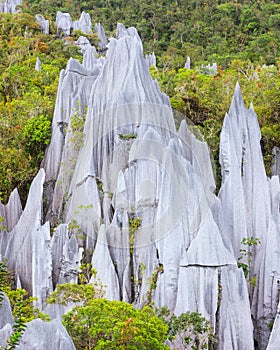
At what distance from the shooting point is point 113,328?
11.5 metres

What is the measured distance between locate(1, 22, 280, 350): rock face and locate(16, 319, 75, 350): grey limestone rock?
396 cm

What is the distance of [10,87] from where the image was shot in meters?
27.9

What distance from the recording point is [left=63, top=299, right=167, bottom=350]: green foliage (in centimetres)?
1140

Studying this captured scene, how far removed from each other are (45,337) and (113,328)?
6.42ft

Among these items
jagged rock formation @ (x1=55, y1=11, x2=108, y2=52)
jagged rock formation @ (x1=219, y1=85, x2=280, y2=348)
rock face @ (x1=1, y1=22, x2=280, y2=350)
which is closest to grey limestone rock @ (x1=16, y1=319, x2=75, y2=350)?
rock face @ (x1=1, y1=22, x2=280, y2=350)

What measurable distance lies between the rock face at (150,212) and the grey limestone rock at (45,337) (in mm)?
3961

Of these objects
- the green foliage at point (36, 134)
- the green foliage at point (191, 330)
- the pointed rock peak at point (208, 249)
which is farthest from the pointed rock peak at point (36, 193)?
the green foliage at point (191, 330)

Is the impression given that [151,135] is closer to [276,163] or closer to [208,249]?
[208,249]

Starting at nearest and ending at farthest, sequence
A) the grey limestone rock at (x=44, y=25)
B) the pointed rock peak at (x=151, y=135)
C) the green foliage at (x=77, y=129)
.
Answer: the pointed rock peak at (x=151, y=135)
the green foliage at (x=77, y=129)
the grey limestone rock at (x=44, y=25)

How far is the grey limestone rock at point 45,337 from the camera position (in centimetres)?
977

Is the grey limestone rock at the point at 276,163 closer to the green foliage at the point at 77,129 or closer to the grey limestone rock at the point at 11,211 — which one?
the green foliage at the point at 77,129

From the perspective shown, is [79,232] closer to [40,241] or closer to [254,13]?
[40,241]

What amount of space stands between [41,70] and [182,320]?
738 inches

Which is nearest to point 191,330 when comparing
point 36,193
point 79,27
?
point 36,193
